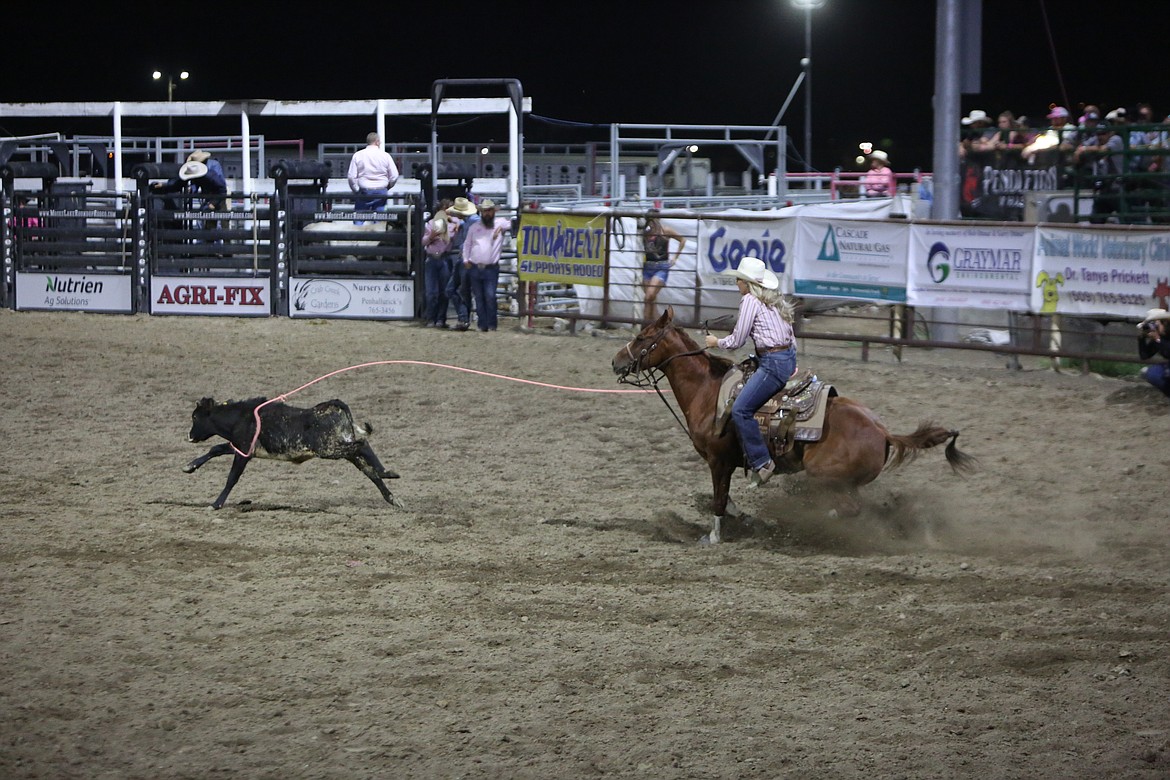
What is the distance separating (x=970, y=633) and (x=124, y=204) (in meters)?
15.7

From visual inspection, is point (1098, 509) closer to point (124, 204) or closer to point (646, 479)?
point (646, 479)

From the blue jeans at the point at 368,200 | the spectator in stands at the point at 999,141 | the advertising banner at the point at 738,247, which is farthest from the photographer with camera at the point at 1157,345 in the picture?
the blue jeans at the point at 368,200

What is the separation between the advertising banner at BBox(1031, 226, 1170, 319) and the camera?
39.2ft

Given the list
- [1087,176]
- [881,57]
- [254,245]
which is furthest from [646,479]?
[881,57]

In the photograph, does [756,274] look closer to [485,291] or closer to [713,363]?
[713,363]

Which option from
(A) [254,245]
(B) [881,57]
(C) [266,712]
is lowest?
(C) [266,712]

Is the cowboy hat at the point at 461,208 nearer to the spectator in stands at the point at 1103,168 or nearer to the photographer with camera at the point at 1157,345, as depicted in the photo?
the spectator in stands at the point at 1103,168

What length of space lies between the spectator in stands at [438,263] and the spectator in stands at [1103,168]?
7807 millimetres

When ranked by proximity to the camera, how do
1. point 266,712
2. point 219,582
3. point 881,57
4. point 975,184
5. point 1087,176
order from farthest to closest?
point 881,57, point 975,184, point 1087,176, point 219,582, point 266,712

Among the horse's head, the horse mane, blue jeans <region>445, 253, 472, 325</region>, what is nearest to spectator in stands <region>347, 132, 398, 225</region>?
blue jeans <region>445, 253, 472, 325</region>

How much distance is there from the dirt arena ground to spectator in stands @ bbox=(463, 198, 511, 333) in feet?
15.7

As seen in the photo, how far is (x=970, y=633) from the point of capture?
5625mm

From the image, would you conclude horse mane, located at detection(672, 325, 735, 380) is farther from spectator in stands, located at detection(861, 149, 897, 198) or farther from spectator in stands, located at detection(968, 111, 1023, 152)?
spectator in stands, located at detection(861, 149, 897, 198)

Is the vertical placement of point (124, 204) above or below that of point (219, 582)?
above
